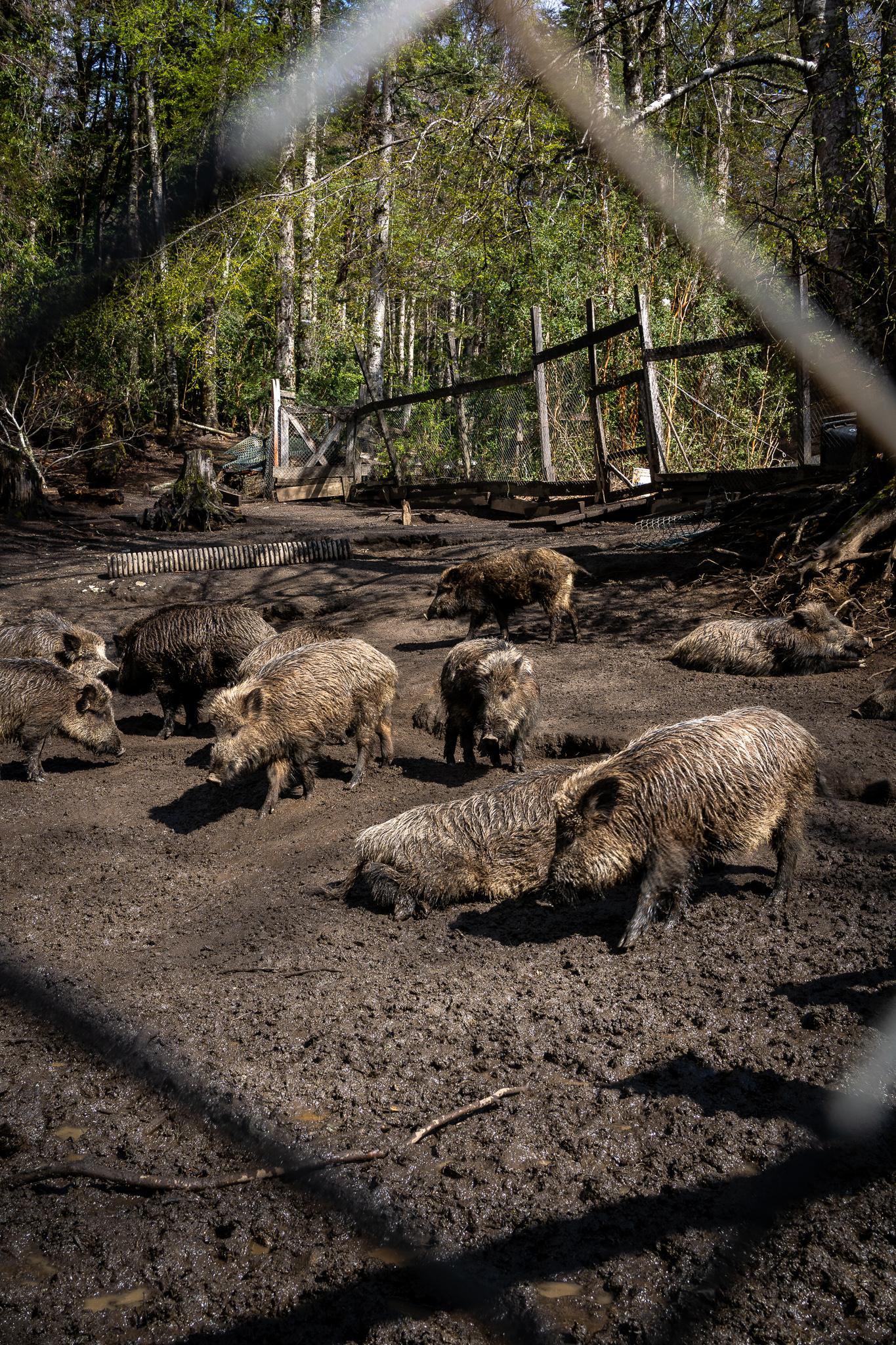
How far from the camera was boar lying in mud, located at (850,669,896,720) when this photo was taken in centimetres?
588

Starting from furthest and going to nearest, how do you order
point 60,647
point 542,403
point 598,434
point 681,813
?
point 542,403 → point 598,434 → point 60,647 → point 681,813

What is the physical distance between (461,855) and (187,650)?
404 centimetres

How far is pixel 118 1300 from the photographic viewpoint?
2004 millimetres

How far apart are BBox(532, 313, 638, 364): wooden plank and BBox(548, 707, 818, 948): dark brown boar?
9.99 meters

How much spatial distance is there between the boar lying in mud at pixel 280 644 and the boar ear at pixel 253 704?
1096 millimetres

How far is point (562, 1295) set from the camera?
1.98m

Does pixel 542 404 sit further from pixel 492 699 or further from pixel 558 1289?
pixel 558 1289

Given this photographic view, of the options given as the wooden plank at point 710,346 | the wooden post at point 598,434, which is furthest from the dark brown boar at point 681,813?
the wooden post at point 598,434

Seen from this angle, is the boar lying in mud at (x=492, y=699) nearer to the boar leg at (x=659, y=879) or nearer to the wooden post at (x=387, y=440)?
the boar leg at (x=659, y=879)

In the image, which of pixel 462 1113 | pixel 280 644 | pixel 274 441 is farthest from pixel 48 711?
pixel 274 441

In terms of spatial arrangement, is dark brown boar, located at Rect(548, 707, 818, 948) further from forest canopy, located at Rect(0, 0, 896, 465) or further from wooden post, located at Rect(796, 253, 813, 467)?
wooden post, located at Rect(796, 253, 813, 467)

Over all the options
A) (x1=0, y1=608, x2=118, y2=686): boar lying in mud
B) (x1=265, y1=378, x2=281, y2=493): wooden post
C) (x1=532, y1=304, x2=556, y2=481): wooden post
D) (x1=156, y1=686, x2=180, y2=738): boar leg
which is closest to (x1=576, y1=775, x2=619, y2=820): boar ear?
→ (x1=156, y1=686, x2=180, y2=738): boar leg

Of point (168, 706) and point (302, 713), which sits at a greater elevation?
point (302, 713)

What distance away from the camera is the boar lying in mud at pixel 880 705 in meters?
5.88
